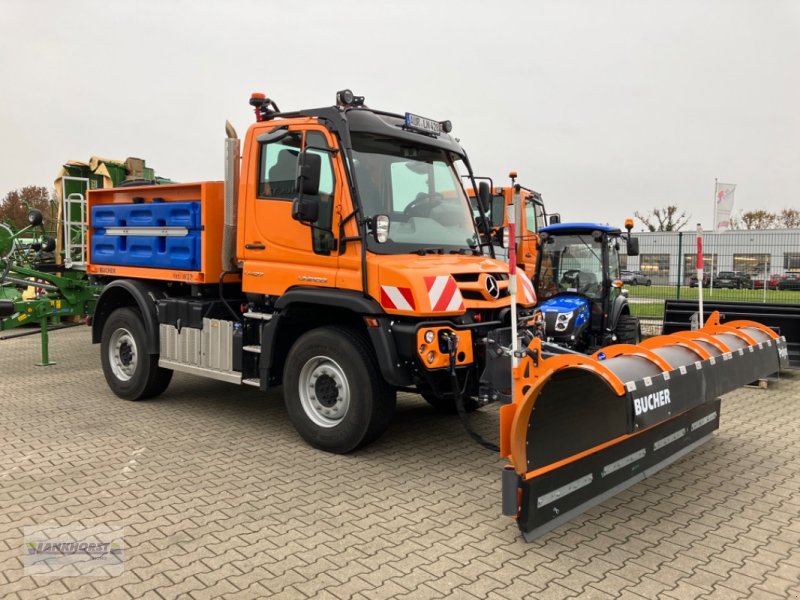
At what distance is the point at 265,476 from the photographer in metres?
4.87

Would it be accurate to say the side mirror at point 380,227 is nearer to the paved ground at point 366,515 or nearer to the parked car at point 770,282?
the paved ground at point 366,515

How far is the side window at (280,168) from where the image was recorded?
552cm

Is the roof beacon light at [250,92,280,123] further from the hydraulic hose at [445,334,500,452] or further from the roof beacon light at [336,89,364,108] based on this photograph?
the hydraulic hose at [445,334,500,452]

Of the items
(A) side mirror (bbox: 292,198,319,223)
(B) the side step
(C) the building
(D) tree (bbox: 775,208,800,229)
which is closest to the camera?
(A) side mirror (bbox: 292,198,319,223)

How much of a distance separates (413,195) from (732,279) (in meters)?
10.7

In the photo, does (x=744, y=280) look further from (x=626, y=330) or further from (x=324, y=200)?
(x=324, y=200)

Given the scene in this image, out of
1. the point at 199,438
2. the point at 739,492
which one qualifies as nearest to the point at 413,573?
the point at 739,492

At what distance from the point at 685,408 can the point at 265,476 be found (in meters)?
3.07

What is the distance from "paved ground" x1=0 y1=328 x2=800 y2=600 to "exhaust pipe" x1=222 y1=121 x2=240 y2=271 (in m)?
1.85

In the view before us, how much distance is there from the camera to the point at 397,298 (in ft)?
15.7

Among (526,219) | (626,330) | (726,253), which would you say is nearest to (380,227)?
(626,330)

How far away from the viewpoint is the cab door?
5.21 m

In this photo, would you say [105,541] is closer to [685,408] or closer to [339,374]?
[339,374]

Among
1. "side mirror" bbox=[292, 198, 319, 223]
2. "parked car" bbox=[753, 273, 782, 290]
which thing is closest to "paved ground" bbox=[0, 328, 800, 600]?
"side mirror" bbox=[292, 198, 319, 223]
